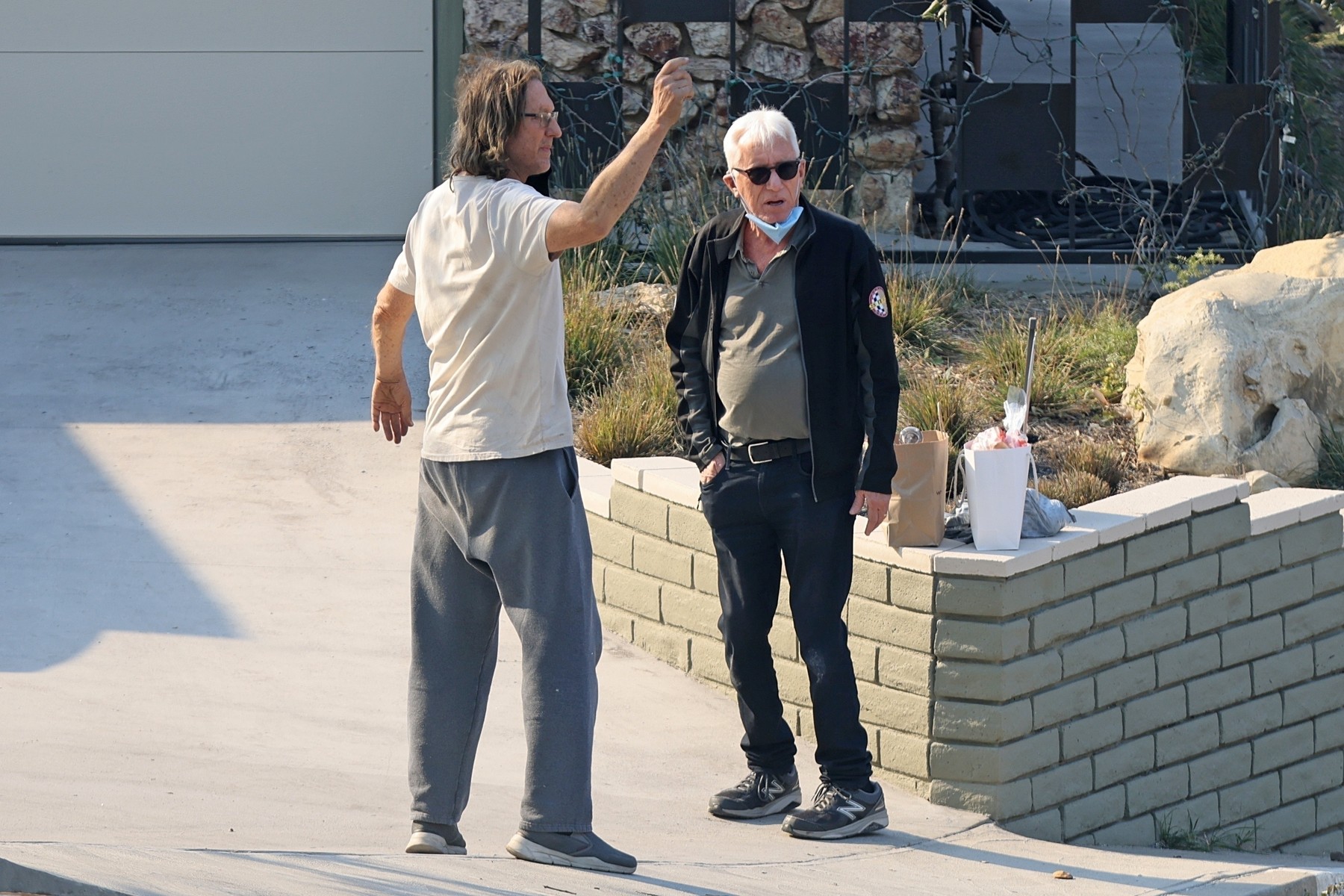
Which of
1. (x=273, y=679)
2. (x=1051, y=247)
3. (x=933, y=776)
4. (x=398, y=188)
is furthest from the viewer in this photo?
(x=398, y=188)

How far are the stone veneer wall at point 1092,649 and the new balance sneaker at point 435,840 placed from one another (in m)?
1.60

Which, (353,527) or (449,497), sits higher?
(449,497)

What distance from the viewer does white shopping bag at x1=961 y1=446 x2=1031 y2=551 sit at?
4766mm

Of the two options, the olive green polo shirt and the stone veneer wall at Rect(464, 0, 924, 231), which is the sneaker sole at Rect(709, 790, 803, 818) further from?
the stone veneer wall at Rect(464, 0, 924, 231)

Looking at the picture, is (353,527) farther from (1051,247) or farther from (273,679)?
(1051,247)

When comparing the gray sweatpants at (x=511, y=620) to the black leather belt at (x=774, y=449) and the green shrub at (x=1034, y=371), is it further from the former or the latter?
the green shrub at (x=1034, y=371)

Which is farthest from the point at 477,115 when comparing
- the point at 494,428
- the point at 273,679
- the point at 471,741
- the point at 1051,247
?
the point at 1051,247

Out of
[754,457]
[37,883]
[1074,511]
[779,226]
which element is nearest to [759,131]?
[779,226]

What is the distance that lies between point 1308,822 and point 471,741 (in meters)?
3.57

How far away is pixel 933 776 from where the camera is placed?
5031 millimetres

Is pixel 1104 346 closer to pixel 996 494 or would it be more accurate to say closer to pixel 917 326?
pixel 917 326

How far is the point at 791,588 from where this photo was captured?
4.52 m

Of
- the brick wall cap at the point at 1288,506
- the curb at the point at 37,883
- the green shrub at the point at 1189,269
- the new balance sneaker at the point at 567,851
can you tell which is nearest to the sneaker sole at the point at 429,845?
the new balance sneaker at the point at 567,851

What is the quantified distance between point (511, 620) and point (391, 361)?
0.75 metres
